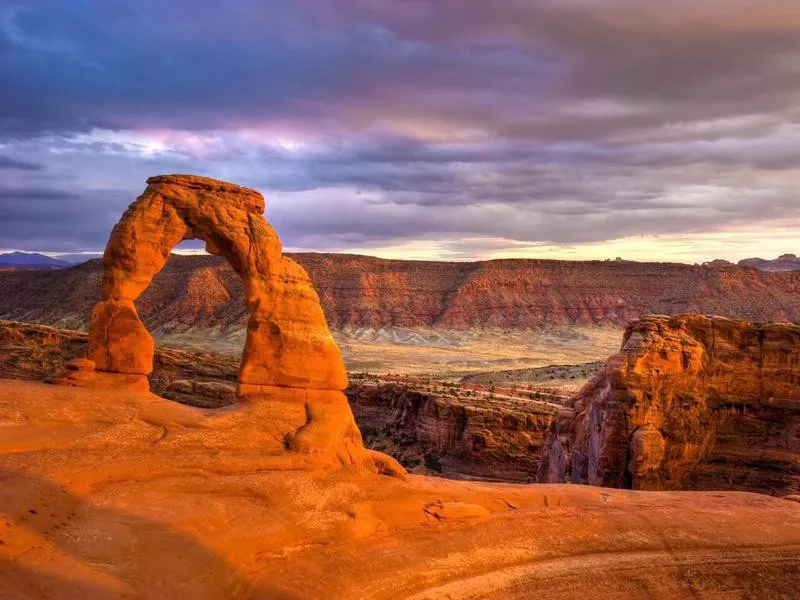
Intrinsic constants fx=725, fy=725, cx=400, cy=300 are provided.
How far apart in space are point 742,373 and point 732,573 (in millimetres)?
12898

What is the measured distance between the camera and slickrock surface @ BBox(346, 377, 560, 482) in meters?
34.9

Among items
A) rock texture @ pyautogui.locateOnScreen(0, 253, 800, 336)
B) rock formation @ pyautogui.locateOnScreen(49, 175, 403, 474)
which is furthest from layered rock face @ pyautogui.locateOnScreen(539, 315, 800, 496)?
rock texture @ pyautogui.locateOnScreen(0, 253, 800, 336)

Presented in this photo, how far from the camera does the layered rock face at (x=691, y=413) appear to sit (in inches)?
958

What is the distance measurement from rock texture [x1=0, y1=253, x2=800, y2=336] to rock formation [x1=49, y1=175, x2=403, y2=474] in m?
94.1

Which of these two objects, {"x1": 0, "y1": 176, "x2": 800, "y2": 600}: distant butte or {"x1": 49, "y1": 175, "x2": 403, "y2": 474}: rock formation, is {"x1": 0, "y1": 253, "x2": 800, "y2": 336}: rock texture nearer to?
{"x1": 49, "y1": 175, "x2": 403, "y2": 474}: rock formation

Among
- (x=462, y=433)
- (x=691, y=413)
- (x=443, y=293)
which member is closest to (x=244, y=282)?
(x=691, y=413)

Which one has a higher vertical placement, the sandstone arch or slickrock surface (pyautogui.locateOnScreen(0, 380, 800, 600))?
the sandstone arch

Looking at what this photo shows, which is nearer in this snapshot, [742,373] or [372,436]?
[742,373]

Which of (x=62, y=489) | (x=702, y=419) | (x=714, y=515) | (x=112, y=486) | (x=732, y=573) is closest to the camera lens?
(x=62, y=489)

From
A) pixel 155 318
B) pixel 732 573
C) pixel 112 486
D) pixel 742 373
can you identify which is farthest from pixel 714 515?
pixel 155 318

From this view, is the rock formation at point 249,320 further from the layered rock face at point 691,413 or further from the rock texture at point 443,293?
the rock texture at point 443,293

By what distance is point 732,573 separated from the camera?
611 inches

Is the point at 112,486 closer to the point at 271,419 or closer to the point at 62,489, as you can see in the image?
the point at 62,489

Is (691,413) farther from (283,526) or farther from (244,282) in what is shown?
(283,526)
